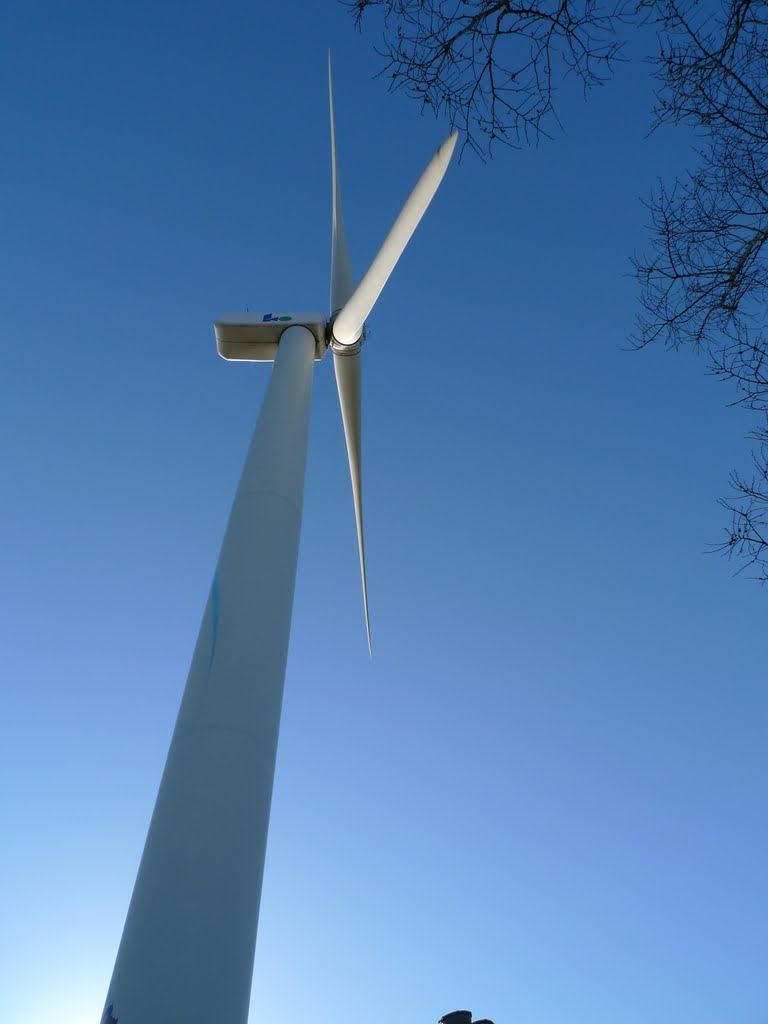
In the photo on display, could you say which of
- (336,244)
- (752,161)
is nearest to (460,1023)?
(336,244)

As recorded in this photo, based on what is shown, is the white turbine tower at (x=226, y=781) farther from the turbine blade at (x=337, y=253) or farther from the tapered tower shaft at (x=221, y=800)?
the turbine blade at (x=337, y=253)

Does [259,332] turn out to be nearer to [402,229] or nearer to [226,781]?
[402,229]

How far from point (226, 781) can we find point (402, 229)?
6.72 metres

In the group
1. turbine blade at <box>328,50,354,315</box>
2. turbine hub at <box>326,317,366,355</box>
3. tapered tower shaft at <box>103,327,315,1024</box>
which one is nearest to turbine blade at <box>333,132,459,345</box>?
turbine hub at <box>326,317,366,355</box>

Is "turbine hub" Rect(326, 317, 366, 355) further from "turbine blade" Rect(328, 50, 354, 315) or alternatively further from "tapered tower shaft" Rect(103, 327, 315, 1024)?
"tapered tower shaft" Rect(103, 327, 315, 1024)

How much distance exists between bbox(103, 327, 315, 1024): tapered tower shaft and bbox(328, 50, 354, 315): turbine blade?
5.32 metres

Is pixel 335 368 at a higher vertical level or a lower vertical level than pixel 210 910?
higher

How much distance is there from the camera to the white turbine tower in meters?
3.80

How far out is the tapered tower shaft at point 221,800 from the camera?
3789 millimetres

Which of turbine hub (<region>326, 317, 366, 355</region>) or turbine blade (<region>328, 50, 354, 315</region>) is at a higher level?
turbine blade (<region>328, 50, 354, 315</region>)

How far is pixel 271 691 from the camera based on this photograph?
16.7 feet

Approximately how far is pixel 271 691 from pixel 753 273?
15.5 ft

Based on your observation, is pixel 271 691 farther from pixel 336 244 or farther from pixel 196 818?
pixel 336 244

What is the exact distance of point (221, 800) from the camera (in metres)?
4.40
